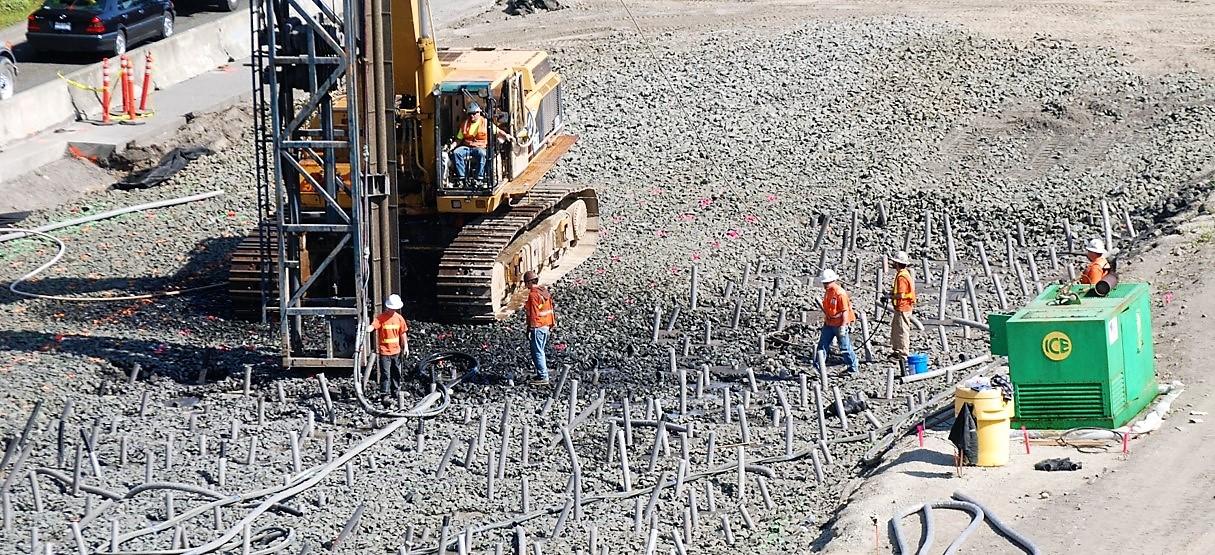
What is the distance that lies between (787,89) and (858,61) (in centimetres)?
228

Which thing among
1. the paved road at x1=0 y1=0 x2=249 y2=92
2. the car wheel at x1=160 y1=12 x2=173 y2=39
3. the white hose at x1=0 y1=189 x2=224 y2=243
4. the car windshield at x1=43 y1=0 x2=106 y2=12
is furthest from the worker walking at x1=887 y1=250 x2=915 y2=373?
the car wheel at x1=160 y1=12 x2=173 y2=39

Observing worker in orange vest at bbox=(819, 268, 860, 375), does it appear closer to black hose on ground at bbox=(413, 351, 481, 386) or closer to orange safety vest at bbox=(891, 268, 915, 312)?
orange safety vest at bbox=(891, 268, 915, 312)

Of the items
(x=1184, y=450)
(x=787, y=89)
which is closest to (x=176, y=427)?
(x=1184, y=450)

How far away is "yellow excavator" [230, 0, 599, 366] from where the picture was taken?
18.7 meters

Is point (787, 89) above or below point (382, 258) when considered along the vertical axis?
above

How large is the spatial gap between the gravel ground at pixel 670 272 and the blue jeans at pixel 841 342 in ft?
0.77

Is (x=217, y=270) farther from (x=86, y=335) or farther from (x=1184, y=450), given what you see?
(x=1184, y=450)

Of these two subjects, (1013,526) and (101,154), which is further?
(101,154)

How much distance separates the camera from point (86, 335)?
2027 centimetres

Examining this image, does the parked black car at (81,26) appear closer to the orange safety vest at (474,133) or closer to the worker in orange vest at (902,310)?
the orange safety vest at (474,133)

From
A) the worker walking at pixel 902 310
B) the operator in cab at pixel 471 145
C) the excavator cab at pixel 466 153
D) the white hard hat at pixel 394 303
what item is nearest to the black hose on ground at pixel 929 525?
the worker walking at pixel 902 310

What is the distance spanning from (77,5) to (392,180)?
52.5ft

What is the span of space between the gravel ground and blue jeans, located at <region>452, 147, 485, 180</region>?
71.9 inches

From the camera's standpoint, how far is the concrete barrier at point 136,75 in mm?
29533
